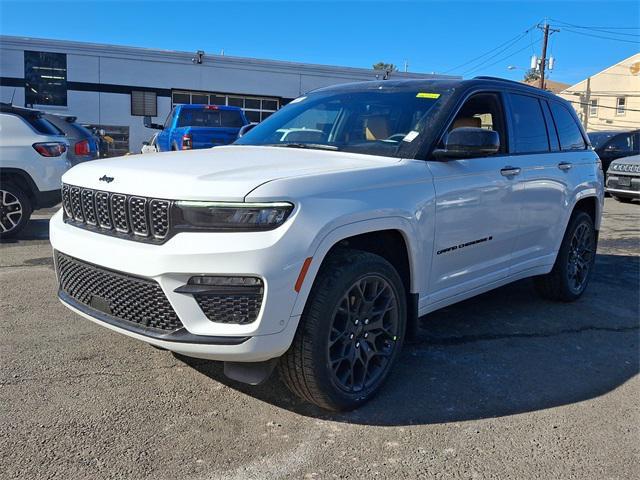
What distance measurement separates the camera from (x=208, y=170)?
3.04 meters

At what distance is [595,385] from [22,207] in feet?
22.7

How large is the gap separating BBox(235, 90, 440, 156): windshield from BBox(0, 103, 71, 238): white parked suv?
14.0 ft

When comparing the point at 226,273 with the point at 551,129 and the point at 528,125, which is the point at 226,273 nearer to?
the point at 528,125

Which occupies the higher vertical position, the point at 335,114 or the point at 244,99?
the point at 244,99

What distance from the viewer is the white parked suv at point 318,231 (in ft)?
8.94

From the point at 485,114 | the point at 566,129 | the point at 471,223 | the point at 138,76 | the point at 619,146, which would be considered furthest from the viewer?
the point at 138,76

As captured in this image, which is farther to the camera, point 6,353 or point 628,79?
point 628,79

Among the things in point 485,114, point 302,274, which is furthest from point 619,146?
point 302,274

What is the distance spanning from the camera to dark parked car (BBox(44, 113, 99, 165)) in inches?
336

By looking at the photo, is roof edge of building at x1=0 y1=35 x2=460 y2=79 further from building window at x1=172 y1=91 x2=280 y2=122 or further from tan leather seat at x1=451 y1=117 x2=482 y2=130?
tan leather seat at x1=451 y1=117 x2=482 y2=130

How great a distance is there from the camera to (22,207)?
7.59 metres

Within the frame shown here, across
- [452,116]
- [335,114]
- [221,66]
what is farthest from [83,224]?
[221,66]

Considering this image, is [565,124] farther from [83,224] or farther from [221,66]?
[221,66]

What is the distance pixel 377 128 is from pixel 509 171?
1.06 m
